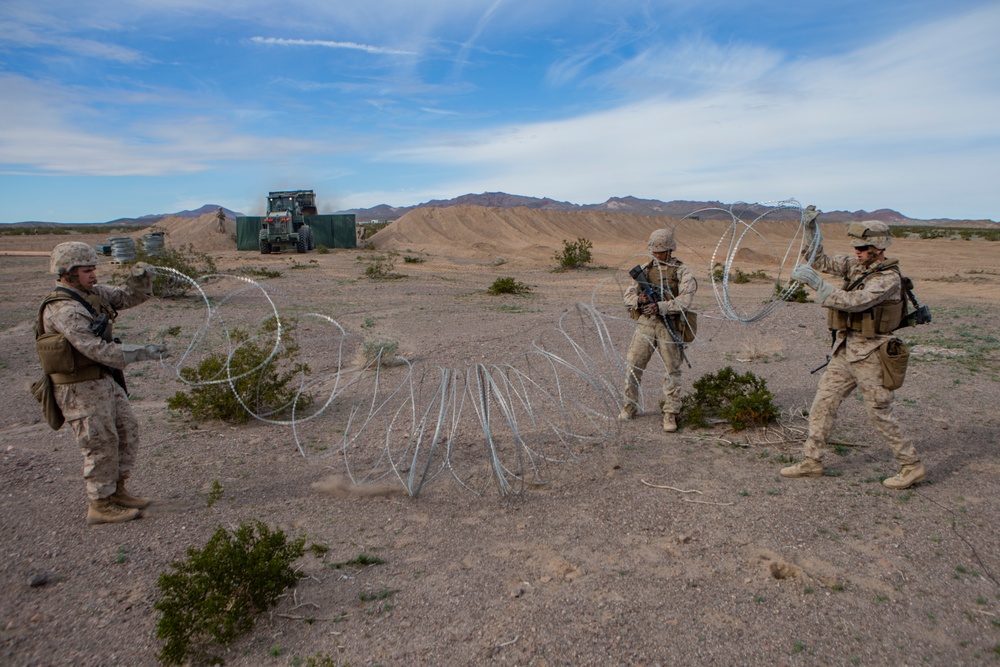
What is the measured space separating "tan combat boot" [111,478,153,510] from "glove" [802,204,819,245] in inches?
233

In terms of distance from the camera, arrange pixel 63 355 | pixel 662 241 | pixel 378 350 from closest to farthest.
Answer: pixel 63 355
pixel 662 241
pixel 378 350

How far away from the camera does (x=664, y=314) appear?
6.99m

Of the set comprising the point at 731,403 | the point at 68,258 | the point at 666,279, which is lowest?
the point at 731,403

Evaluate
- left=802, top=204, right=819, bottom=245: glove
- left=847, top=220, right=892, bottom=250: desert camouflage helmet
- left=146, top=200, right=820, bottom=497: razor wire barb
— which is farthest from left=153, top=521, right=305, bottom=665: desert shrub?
left=847, top=220, right=892, bottom=250: desert camouflage helmet

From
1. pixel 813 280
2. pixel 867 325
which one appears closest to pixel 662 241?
pixel 813 280

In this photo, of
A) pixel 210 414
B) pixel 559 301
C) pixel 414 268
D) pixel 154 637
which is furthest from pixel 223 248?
pixel 154 637

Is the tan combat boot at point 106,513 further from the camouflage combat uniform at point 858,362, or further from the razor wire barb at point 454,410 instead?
the camouflage combat uniform at point 858,362

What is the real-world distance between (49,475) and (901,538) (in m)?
6.94

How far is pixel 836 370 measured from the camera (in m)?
5.68

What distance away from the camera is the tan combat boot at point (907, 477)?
5398mm

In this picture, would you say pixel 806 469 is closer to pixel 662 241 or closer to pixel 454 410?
pixel 662 241

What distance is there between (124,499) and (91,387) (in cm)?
95

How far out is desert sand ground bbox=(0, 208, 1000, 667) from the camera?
3.67 metres

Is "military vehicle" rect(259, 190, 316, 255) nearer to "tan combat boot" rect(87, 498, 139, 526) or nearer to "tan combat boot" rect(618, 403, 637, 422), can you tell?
"tan combat boot" rect(618, 403, 637, 422)
